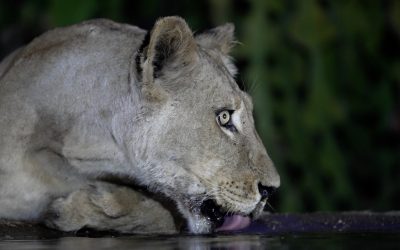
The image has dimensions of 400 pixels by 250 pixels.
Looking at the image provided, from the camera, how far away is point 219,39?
6441 mm

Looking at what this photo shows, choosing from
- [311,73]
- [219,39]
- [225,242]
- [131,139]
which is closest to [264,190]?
[225,242]

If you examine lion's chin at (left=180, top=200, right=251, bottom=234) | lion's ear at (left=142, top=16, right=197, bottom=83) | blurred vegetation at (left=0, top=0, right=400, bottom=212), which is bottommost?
blurred vegetation at (left=0, top=0, right=400, bottom=212)

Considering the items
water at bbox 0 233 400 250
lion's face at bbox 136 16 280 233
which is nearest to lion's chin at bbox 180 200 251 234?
lion's face at bbox 136 16 280 233

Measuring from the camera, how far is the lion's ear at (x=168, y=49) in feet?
18.5

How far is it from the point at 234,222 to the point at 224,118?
48cm

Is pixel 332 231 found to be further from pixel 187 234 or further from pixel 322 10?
pixel 322 10

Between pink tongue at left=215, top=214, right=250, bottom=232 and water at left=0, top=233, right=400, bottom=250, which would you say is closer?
water at left=0, top=233, right=400, bottom=250

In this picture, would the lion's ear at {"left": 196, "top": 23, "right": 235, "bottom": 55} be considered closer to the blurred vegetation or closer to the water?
the water

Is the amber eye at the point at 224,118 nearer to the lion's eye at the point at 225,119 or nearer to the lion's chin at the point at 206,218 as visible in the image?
the lion's eye at the point at 225,119

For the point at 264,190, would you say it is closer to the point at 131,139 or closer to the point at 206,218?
the point at 206,218

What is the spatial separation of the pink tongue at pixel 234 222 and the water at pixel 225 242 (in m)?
0.27

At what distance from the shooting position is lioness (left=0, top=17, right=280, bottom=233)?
18.8ft

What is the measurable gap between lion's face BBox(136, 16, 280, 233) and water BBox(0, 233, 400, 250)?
162 mm

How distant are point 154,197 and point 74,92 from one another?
21.8 inches
